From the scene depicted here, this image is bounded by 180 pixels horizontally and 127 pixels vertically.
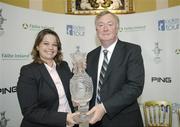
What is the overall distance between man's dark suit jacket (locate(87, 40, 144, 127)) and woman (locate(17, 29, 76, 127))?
0.27m

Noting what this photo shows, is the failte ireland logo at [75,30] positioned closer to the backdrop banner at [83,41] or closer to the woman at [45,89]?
the backdrop banner at [83,41]

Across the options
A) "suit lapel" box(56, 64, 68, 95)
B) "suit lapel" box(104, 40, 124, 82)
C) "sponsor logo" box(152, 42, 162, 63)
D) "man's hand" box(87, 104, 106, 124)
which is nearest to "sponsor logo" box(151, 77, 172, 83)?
"sponsor logo" box(152, 42, 162, 63)

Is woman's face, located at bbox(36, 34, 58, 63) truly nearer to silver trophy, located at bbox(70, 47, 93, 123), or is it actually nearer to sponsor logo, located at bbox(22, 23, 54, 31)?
silver trophy, located at bbox(70, 47, 93, 123)

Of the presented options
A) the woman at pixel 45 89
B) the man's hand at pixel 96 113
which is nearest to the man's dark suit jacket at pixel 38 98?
the woman at pixel 45 89

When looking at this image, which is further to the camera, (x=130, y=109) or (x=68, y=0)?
(x=68, y=0)

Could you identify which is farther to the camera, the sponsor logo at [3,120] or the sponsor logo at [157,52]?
the sponsor logo at [157,52]

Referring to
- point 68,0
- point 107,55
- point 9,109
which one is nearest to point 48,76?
point 107,55

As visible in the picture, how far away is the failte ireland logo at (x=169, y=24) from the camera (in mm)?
3926

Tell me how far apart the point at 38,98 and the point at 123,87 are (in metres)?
0.67

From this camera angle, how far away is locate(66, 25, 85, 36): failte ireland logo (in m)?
4.31

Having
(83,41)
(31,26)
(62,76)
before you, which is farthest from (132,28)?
(62,76)

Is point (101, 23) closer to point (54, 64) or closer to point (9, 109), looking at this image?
point (54, 64)

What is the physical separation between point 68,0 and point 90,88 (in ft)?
10.8

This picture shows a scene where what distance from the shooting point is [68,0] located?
479 cm
